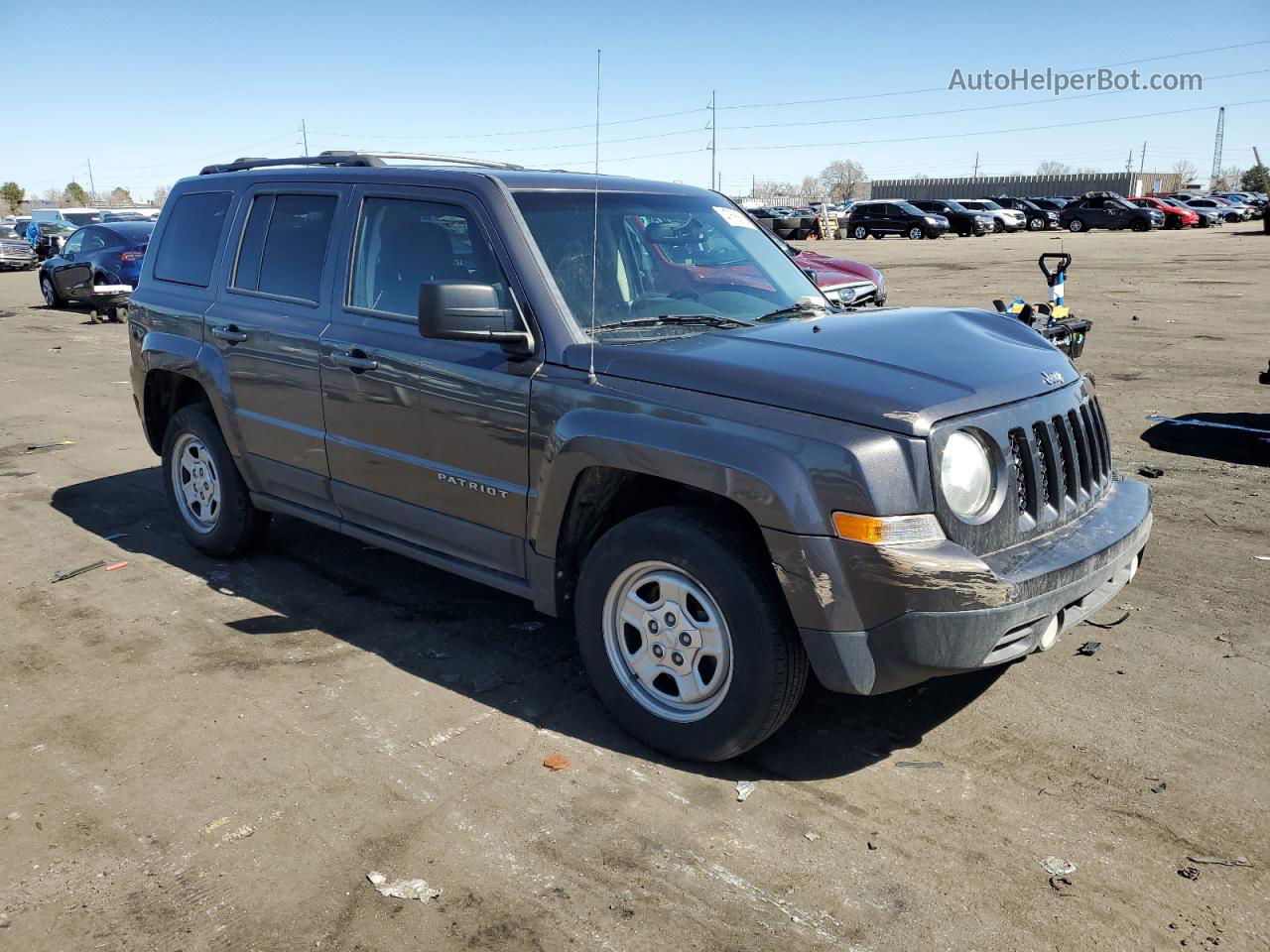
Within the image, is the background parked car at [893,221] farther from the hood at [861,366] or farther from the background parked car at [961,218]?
the hood at [861,366]

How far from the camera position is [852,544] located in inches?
120

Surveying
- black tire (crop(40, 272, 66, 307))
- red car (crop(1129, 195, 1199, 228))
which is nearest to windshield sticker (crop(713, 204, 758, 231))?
black tire (crop(40, 272, 66, 307))

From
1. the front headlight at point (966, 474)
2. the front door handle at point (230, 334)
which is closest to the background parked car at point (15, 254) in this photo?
the front door handle at point (230, 334)

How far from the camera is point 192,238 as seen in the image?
5.59 metres

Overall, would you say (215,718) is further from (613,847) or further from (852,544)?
(852,544)

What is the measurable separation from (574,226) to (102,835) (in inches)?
106

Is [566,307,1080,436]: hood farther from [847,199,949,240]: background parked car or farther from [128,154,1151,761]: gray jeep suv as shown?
[847,199,949,240]: background parked car

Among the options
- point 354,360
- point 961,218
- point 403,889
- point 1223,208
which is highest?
point 1223,208

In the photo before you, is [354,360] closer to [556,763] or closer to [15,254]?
[556,763]

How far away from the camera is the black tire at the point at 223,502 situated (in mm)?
5469

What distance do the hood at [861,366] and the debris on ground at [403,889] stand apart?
1.71m

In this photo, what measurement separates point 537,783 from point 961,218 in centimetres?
4589

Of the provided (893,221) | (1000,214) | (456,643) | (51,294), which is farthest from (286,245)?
(1000,214)

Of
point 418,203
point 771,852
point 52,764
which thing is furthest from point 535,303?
point 52,764
